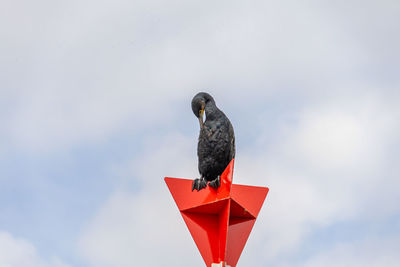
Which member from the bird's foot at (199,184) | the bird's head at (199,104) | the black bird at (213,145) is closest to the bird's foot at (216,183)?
the black bird at (213,145)

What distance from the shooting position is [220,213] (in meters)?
8.44

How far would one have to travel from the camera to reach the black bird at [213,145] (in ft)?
28.3

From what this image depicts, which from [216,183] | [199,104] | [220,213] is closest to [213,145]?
[216,183]

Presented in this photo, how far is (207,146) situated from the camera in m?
8.69

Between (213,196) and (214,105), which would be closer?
(213,196)

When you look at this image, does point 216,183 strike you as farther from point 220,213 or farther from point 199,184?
point 220,213

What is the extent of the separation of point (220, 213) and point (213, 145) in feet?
3.41

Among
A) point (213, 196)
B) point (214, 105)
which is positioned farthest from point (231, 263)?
point (214, 105)

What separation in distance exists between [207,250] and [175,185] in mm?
1127

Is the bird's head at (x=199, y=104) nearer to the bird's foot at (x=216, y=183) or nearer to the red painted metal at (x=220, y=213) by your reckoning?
the bird's foot at (x=216, y=183)

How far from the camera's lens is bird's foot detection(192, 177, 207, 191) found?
8.61 metres

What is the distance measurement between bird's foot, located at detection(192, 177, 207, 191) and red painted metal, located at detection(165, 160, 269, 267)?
6 cm

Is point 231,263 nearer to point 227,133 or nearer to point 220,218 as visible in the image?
point 220,218

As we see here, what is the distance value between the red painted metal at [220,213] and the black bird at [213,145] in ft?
0.66
